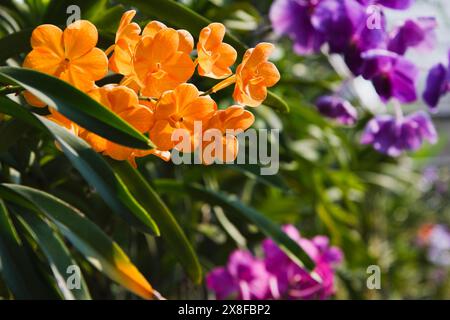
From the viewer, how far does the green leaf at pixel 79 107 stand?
0.56 meters

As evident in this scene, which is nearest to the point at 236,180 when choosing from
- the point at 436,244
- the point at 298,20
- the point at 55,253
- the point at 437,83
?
the point at 298,20

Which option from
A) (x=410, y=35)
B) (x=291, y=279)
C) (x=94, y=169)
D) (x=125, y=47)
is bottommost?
(x=291, y=279)

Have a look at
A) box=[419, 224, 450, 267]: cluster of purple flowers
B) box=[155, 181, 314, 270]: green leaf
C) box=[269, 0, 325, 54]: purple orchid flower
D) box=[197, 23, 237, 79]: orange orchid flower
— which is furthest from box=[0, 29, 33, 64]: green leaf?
box=[419, 224, 450, 267]: cluster of purple flowers

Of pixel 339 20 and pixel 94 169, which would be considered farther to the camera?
pixel 339 20

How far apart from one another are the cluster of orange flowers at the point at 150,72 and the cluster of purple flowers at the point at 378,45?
0.31 meters

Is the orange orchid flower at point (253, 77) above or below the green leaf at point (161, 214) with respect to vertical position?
above

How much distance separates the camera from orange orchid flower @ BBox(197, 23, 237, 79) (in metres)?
0.62

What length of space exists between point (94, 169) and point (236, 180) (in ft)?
2.98

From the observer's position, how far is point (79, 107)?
57 cm

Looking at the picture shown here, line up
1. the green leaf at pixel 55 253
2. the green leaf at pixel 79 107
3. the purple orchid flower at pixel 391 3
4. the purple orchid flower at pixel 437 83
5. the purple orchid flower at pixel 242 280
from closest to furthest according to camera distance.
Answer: the green leaf at pixel 79 107 < the green leaf at pixel 55 253 < the purple orchid flower at pixel 391 3 < the purple orchid flower at pixel 437 83 < the purple orchid flower at pixel 242 280

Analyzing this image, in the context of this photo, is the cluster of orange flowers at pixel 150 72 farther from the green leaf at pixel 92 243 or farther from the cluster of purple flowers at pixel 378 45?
the cluster of purple flowers at pixel 378 45

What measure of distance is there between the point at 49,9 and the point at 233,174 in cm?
64

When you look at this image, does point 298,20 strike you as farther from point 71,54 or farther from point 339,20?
point 71,54

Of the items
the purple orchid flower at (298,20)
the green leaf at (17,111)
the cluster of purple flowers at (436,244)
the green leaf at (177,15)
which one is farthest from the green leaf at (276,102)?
the cluster of purple flowers at (436,244)
